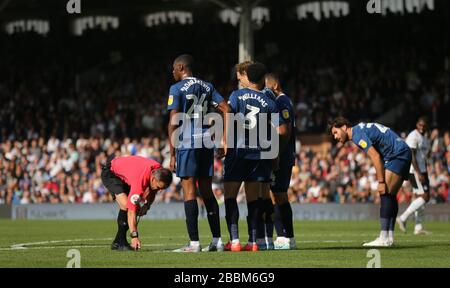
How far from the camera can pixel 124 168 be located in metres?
15.1

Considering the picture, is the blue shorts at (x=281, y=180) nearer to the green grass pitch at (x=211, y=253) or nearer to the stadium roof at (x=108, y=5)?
the green grass pitch at (x=211, y=253)

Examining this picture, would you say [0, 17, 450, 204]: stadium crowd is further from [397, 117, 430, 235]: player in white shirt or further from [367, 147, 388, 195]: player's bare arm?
[367, 147, 388, 195]: player's bare arm

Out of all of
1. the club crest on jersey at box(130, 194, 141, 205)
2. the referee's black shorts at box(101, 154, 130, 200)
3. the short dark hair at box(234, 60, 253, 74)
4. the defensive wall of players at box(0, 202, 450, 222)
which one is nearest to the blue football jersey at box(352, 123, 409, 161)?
the short dark hair at box(234, 60, 253, 74)

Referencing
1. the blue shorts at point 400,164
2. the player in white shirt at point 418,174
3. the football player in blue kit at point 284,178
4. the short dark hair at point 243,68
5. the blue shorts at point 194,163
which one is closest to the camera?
the blue shorts at point 194,163

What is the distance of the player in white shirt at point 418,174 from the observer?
21625mm

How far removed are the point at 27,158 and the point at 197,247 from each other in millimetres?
23488

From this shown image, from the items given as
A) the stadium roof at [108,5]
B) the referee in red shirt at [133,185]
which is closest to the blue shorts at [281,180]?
the referee in red shirt at [133,185]

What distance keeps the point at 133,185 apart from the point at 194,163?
2.74 ft

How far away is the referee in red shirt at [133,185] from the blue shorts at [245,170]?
89 centimetres

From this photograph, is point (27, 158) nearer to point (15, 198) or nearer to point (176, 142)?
point (15, 198)

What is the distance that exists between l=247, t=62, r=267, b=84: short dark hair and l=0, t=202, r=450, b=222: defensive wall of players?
14.7 m

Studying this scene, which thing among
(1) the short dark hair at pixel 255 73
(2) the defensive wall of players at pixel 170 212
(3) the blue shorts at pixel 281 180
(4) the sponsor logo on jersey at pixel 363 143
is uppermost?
(1) the short dark hair at pixel 255 73

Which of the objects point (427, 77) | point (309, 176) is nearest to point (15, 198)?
point (309, 176)

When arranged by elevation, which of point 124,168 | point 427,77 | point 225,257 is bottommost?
point 225,257
